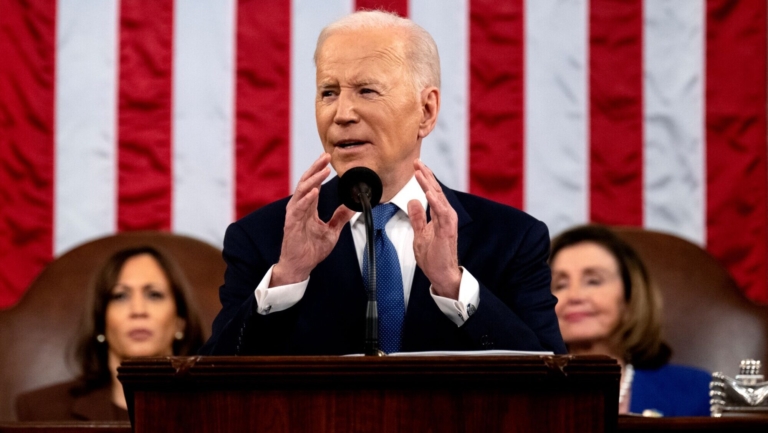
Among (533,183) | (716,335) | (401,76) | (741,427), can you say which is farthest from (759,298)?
(401,76)

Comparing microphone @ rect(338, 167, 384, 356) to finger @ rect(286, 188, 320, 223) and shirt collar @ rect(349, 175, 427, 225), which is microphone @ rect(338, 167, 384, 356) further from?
shirt collar @ rect(349, 175, 427, 225)

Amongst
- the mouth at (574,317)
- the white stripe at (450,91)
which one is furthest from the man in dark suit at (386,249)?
the white stripe at (450,91)

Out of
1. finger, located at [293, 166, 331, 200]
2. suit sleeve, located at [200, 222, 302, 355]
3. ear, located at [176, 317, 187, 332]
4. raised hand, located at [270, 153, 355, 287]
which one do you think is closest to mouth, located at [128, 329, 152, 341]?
ear, located at [176, 317, 187, 332]

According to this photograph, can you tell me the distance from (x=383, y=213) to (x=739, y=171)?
2.28 meters

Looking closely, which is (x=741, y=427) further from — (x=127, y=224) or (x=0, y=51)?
(x=0, y=51)

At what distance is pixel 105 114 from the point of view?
160 inches

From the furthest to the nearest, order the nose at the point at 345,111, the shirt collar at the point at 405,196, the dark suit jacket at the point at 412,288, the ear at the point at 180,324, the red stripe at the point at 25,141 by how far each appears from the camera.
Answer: the red stripe at the point at 25,141
the ear at the point at 180,324
the shirt collar at the point at 405,196
the nose at the point at 345,111
the dark suit jacket at the point at 412,288

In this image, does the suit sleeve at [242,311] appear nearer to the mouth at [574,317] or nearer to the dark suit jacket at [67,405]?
the dark suit jacket at [67,405]

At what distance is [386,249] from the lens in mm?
2330

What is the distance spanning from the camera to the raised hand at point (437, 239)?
6.63 ft

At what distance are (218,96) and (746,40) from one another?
2078 millimetres

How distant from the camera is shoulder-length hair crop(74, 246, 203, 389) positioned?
3.64 m

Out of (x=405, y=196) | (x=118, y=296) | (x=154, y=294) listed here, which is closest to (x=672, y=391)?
(x=405, y=196)

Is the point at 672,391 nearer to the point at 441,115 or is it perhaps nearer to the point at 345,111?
the point at 441,115
